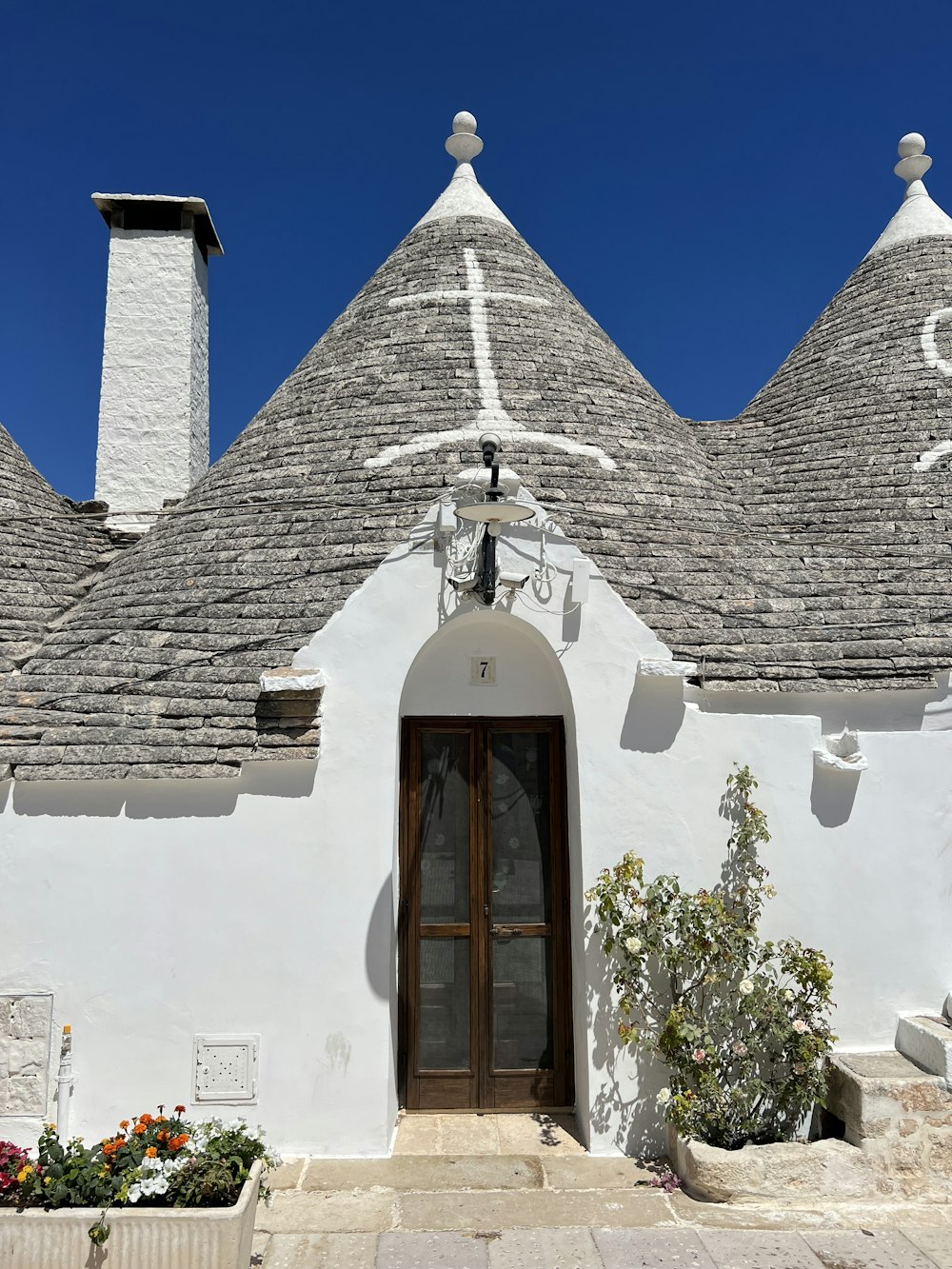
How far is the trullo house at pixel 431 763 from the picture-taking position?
543cm

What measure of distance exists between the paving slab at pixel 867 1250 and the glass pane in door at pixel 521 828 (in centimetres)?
233

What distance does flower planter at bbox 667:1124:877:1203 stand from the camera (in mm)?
4895

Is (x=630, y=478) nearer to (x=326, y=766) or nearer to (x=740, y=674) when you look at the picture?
(x=740, y=674)

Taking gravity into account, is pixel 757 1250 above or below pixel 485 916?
below

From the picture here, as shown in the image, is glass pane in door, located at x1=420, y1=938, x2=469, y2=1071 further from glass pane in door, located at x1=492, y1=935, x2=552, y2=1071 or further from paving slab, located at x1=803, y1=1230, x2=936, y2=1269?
paving slab, located at x1=803, y1=1230, x2=936, y2=1269

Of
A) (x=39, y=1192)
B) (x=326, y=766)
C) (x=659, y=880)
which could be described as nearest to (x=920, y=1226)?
(x=659, y=880)

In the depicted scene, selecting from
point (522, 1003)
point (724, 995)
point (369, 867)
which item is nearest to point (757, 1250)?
point (724, 995)

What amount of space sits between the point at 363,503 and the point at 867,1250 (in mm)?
5366

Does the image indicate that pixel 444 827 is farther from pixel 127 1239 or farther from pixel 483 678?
pixel 127 1239

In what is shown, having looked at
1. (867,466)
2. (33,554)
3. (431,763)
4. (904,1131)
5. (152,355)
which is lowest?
(904,1131)

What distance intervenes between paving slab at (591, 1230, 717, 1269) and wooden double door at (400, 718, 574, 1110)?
1477mm

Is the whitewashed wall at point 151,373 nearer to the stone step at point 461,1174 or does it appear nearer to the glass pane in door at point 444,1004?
the glass pane in door at point 444,1004

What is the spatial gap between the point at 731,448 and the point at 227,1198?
788 centimetres

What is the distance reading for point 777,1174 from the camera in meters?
Answer: 4.93
